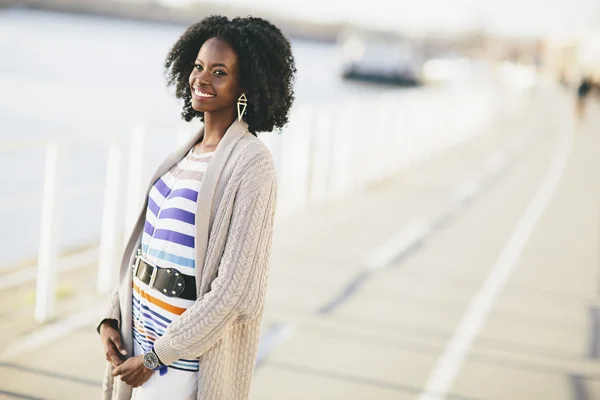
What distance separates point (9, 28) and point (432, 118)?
90.5m

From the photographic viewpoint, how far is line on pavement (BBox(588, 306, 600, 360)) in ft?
18.2

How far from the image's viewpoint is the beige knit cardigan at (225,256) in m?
2.17

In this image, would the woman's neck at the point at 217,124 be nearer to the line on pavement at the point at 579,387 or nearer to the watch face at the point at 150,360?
the watch face at the point at 150,360

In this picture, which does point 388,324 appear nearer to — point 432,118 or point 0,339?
point 0,339

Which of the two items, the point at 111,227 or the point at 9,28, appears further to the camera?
the point at 9,28

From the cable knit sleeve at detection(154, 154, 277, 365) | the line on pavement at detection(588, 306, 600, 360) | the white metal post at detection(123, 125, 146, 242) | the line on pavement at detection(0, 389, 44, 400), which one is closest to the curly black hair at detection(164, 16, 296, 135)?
the cable knit sleeve at detection(154, 154, 277, 365)

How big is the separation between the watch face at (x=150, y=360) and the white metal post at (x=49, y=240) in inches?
123

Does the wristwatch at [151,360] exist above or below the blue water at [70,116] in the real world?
above

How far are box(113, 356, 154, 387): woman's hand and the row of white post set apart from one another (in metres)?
2.69

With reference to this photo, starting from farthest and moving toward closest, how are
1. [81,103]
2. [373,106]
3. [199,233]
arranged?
[81,103]
[373,106]
[199,233]

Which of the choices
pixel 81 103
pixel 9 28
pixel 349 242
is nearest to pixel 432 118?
pixel 349 242

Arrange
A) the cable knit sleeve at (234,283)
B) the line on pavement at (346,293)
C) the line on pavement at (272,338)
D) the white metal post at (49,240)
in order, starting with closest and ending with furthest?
the cable knit sleeve at (234,283) → the line on pavement at (272,338) → the white metal post at (49,240) → the line on pavement at (346,293)

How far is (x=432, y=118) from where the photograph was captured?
18.0 meters

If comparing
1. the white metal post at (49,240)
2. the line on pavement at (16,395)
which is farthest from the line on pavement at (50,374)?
the white metal post at (49,240)
